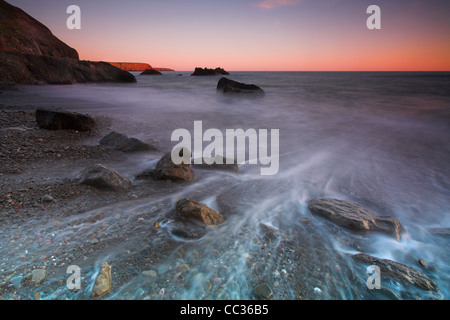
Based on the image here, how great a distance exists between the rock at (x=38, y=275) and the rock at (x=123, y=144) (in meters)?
3.20

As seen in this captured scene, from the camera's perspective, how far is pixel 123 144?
4.84 meters

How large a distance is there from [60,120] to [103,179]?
3464 millimetres

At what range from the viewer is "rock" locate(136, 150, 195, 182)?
3.59 metres

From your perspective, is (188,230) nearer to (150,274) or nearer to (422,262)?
(150,274)

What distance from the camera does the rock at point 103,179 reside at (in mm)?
3100

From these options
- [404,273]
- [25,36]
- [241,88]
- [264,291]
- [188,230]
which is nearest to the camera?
[264,291]

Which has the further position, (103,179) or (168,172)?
(168,172)

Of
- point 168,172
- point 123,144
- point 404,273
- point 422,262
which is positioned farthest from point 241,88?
point 404,273

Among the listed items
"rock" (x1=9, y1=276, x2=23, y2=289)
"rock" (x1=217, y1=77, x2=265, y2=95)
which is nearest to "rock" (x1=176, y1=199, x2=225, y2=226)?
"rock" (x1=9, y1=276, x2=23, y2=289)

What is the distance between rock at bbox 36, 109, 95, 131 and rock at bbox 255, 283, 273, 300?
5.74 m

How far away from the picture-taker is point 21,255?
6.38 feet

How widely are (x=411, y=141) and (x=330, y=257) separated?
22.3 ft

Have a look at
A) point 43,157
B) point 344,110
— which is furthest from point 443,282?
point 344,110

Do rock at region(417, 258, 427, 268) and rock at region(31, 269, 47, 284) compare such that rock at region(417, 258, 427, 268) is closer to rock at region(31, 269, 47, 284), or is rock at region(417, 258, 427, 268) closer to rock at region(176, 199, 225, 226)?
rock at region(176, 199, 225, 226)
